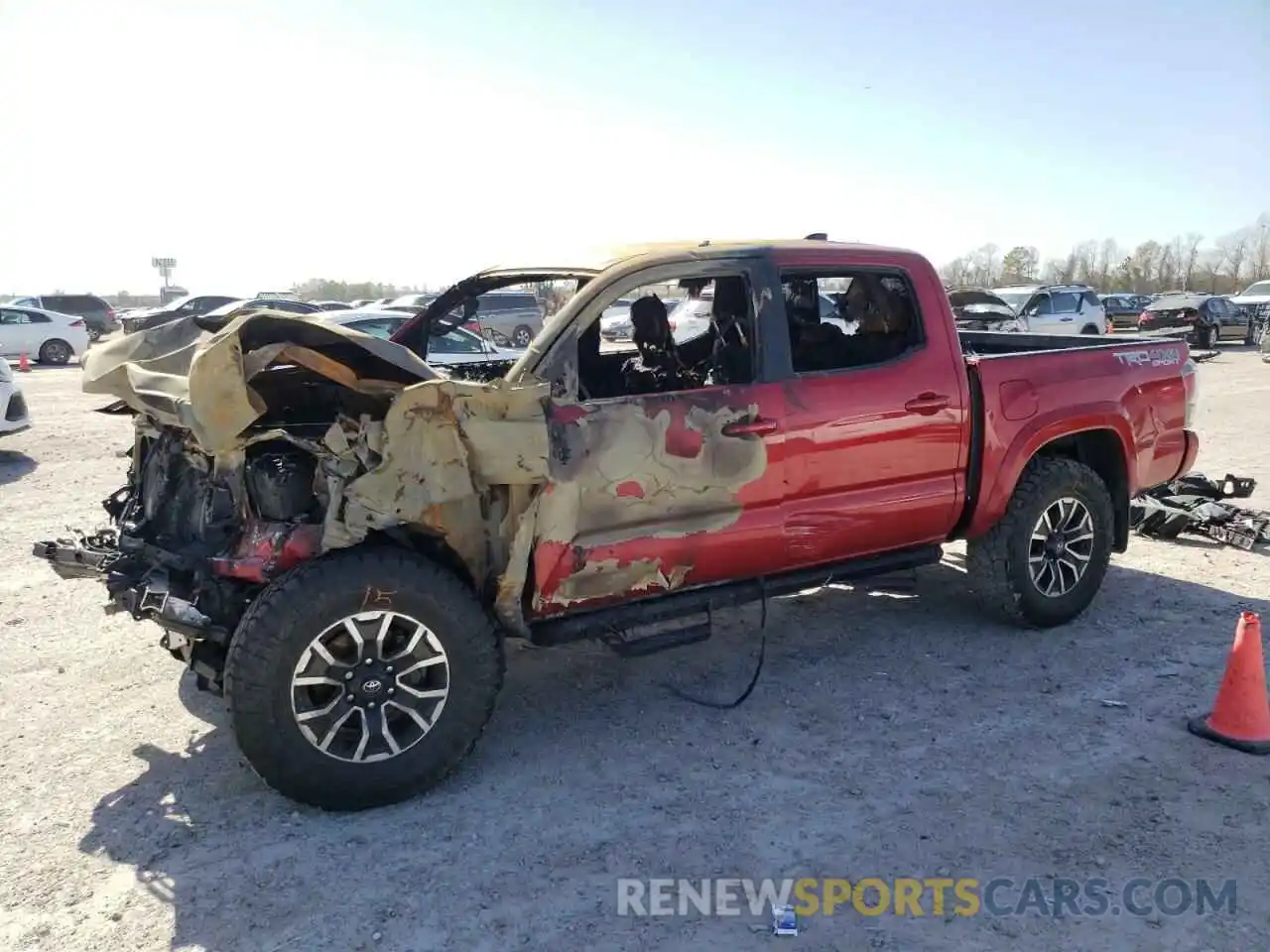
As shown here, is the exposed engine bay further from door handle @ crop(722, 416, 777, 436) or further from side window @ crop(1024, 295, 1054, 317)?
side window @ crop(1024, 295, 1054, 317)

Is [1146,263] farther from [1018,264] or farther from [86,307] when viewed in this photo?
[86,307]

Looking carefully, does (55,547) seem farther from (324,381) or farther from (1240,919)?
(1240,919)

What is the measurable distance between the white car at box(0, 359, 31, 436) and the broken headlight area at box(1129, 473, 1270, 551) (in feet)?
35.2

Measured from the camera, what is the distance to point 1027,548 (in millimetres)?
5078

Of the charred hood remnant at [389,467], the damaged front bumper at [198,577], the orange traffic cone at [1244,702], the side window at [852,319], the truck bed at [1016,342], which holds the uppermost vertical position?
the side window at [852,319]

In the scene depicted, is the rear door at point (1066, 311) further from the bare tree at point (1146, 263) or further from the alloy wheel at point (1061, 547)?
the bare tree at point (1146, 263)

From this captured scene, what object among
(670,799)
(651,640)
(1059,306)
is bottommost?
(670,799)

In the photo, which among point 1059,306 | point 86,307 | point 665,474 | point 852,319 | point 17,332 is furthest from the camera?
point 86,307

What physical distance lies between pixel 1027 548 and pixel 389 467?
3.44 metres

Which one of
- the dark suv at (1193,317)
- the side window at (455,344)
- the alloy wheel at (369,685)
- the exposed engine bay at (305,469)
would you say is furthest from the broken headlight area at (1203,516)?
the dark suv at (1193,317)

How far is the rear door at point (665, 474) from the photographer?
375 cm

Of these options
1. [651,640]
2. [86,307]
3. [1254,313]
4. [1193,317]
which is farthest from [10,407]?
[1254,313]

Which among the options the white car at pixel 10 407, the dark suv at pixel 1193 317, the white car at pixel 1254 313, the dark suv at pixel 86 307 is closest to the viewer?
the white car at pixel 10 407

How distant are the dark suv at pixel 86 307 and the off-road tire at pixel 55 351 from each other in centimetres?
434
